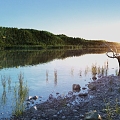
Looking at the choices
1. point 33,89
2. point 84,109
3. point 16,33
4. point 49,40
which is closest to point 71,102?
point 84,109

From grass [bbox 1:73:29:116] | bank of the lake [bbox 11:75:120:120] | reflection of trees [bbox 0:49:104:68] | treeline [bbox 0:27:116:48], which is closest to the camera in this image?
bank of the lake [bbox 11:75:120:120]

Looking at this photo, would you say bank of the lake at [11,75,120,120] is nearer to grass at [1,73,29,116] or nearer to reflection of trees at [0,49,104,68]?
grass at [1,73,29,116]

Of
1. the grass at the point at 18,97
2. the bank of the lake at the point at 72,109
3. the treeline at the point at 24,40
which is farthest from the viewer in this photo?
the treeline at the point at 24,40

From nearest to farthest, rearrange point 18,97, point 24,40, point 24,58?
point 18,97 < point 24,58 < point 24,40

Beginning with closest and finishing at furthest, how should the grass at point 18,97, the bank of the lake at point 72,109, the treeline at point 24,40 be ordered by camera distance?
1. the bank of the lake at point 72,109
2. the grass at point 18,97
3. the treeline at point 24,40

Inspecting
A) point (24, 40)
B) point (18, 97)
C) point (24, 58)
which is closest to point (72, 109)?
point (18, 97)

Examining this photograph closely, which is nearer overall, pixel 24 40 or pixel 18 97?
pixel 18 97

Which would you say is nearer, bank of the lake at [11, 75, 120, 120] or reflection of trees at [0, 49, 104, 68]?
bank of the lake at [11, 75, 120, 120]

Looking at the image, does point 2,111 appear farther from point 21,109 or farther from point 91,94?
point 91,94

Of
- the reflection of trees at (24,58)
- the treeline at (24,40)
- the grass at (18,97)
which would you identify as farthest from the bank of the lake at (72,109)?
the treeline at (24,40)

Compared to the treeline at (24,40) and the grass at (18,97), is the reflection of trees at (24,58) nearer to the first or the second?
the grass at (18,97)

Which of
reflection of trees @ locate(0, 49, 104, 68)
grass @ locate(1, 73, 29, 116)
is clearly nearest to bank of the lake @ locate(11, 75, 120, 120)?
grass @ locate(1, 73, 29, 116)

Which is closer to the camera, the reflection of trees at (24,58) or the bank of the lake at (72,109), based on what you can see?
the bank of the lake at (72,109)

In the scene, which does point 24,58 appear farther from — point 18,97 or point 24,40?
point 24,40
